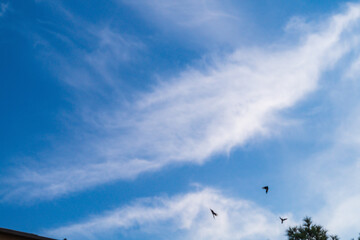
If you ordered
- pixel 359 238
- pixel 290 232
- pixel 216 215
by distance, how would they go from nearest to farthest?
pixel 216 215
pixel 359 238
pixel 290 232

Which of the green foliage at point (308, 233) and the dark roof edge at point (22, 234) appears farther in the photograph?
the green foliage at point (308, 233)

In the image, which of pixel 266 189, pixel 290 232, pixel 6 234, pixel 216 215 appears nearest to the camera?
pixel 6 234

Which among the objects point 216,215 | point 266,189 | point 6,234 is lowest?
point 6,234

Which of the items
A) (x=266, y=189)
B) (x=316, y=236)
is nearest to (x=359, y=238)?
(x=316, y=236)

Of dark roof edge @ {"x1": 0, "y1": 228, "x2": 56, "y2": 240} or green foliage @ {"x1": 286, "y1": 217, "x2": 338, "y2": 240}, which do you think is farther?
green foliage @ {"x1": 286, "y1": 217, "x2": 338, "y2": 240}

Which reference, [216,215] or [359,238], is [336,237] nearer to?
[359,238]

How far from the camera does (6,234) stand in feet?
52.0

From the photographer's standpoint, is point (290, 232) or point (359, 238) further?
point (290, 232)

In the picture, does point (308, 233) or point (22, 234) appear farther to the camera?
point (308, 233)

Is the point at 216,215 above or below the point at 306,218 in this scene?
below

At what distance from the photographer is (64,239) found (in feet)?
62.6

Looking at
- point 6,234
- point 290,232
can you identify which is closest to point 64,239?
point 6,234

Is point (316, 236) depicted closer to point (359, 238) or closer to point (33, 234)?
point (359, 238)

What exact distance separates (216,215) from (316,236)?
19.7 metres
